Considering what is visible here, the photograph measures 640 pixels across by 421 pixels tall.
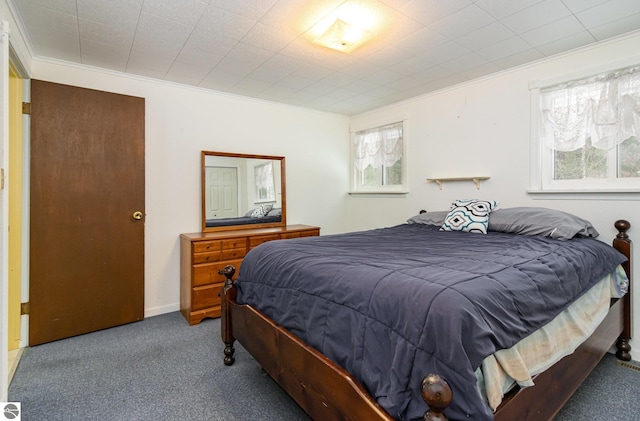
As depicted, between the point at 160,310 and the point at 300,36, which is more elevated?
the point at 300,36

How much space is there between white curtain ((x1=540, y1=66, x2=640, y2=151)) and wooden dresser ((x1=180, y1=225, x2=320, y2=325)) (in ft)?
9.54

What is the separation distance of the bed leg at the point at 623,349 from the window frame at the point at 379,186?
2.25 metres

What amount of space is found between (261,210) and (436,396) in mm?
3188

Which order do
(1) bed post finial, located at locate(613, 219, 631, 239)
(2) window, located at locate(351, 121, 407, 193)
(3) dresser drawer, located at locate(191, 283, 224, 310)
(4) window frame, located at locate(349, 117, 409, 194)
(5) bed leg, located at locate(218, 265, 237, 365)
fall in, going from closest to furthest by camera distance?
(5) bed leg, located at locate(218, 265, 237, 365) < (1) bed post finial, located at locate(613, 219, 631, 239) < (3) dresser drawer, located at locate(191, 283, 224, 310) < (4) window frame, located at locate(349, 117, 409, 194) < (2) window, located at locate(351, 121, 407, 193)

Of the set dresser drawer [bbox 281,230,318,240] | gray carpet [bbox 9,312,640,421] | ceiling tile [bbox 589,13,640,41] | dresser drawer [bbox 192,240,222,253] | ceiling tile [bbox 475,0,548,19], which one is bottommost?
gray carpet [bbox 9,312,640,421]

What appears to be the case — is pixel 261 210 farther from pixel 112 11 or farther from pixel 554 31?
pixel 554 31

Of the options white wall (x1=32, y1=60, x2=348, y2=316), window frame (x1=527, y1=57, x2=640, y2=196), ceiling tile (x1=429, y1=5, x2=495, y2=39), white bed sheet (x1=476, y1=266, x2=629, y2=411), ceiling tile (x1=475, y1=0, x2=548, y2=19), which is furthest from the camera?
white wall (x1=32, y1=60, x2=348, y2=316)

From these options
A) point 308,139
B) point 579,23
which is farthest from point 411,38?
point 308,139

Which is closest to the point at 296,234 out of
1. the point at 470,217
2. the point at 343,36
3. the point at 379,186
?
the point at 379,186

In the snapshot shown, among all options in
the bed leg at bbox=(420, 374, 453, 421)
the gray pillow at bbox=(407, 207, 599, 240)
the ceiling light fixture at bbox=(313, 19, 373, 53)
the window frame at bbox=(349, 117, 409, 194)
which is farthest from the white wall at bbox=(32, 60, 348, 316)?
the bed leg at bbox=(420, 374, 453, 421)

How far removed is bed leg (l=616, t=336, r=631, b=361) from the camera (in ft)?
7.43

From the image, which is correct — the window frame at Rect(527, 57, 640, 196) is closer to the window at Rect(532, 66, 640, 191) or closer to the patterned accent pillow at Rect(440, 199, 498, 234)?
the window at Rect(532, 66, 640, 191)

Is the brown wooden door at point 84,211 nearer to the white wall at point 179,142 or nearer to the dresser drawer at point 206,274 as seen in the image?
the white wall at point 179,142

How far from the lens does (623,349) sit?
89.5 inches
